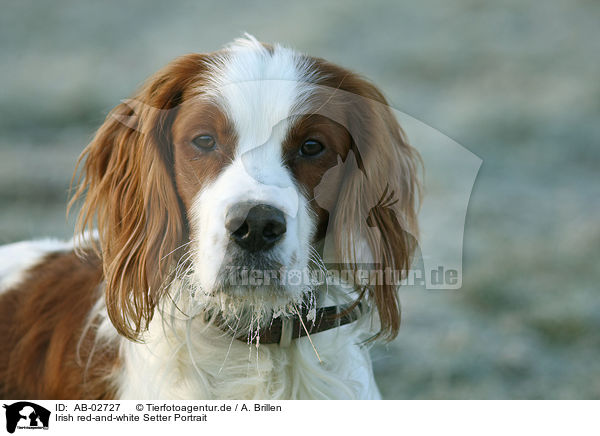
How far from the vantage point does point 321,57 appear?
6.93ft

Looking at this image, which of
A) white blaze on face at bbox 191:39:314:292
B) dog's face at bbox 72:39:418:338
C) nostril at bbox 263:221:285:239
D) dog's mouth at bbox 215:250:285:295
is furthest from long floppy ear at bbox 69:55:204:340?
nostril at bbox 263:221:285:239

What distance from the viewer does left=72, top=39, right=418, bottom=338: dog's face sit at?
1.84 m

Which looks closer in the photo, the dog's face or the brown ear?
the dog's face

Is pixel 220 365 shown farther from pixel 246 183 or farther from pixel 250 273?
pixel 246 183

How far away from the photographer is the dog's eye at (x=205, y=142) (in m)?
1.93


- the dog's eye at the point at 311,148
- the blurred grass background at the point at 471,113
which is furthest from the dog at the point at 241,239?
the blurred grass background at the point at 471,113

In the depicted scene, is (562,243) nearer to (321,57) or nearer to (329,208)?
(329,208)

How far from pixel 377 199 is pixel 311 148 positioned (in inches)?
12.3

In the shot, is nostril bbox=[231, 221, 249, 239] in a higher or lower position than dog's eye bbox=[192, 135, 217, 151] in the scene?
lower

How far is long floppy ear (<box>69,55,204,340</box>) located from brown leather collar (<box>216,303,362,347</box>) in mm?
301

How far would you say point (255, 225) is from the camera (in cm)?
175

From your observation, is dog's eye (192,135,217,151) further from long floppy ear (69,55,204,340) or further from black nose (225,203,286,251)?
black nose (225,203,286,251)
